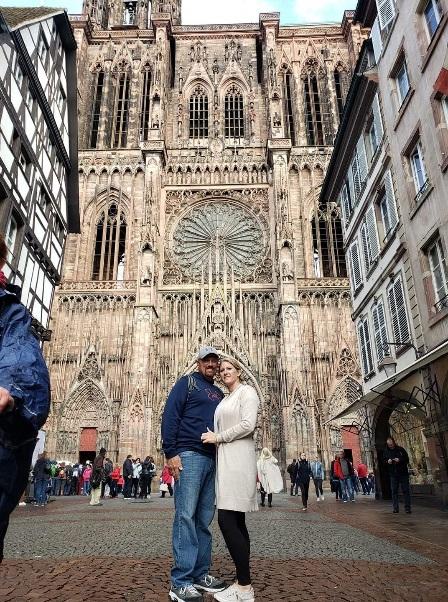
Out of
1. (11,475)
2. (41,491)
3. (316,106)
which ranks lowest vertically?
(41,491)

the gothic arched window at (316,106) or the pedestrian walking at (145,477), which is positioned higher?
the gothic arched window at (316,106)

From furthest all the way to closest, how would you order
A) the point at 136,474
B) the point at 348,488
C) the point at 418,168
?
the point at 136,474 → the point at 348,488 → the point at 418,168

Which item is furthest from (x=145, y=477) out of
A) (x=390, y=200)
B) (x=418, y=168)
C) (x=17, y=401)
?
(x=17, y=401)

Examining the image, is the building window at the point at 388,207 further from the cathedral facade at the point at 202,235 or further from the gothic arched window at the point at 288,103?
the gothic arched window at the point at 288,103

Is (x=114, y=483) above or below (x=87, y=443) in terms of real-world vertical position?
below

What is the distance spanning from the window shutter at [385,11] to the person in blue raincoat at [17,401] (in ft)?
44.3

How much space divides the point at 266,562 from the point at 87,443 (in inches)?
897

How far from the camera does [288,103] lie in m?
34.9

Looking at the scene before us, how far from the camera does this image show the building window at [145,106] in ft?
112

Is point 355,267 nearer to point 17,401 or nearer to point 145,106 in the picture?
point 17,401

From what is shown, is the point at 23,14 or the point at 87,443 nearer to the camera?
the point at 23,14

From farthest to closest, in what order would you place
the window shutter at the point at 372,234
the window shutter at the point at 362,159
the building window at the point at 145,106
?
the building window at the point at 145,106 → the window shutter at the point at 362,159 → the window shutter at the point at 372,234

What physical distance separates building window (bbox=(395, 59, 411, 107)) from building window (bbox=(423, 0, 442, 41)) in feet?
3.73

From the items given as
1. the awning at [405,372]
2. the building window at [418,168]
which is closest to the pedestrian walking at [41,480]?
the awning at [405,372]
